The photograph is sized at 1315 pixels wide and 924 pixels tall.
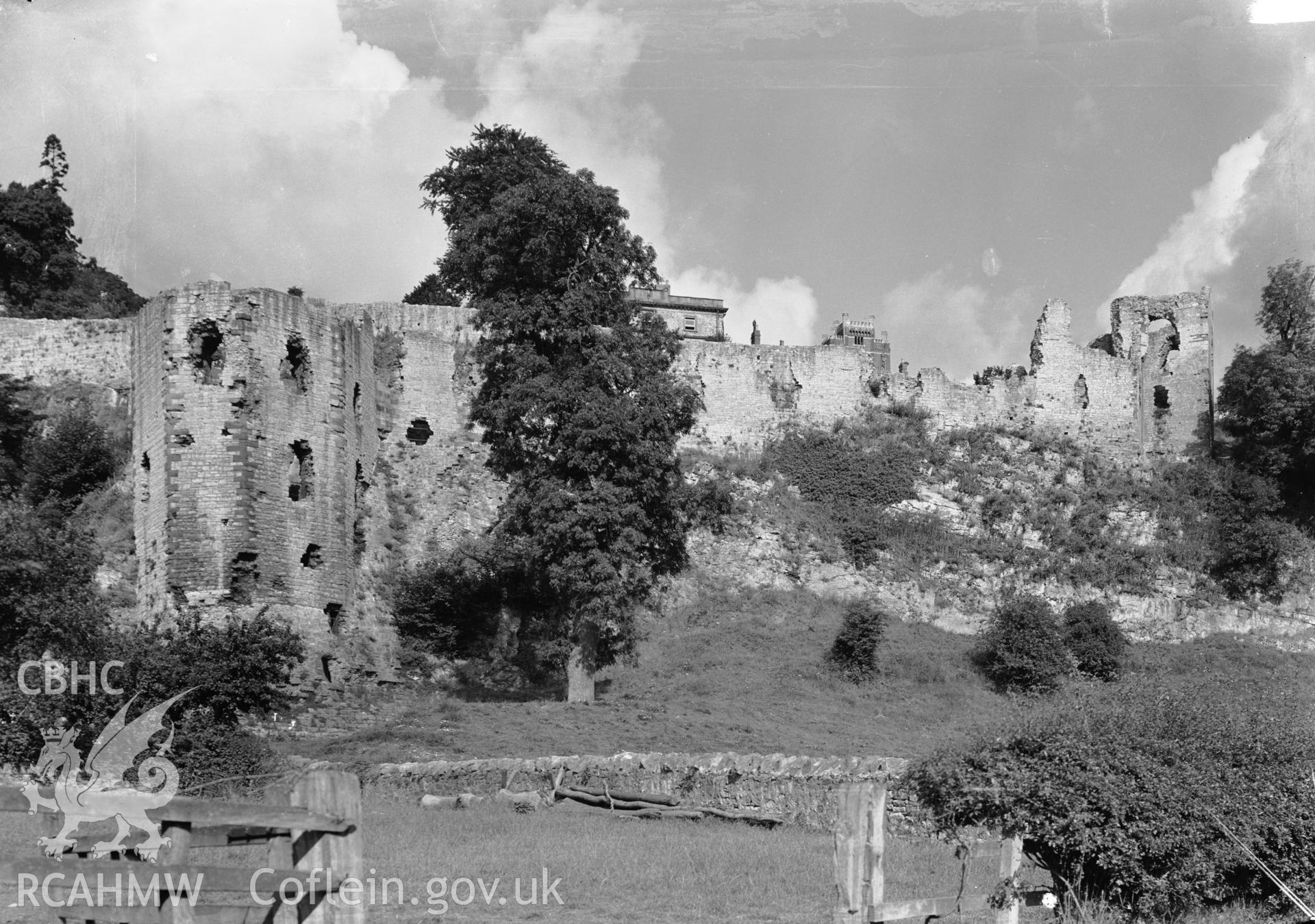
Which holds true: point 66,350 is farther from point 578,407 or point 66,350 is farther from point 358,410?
point 578,407

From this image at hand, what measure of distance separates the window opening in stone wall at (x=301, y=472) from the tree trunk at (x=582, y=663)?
6442mm

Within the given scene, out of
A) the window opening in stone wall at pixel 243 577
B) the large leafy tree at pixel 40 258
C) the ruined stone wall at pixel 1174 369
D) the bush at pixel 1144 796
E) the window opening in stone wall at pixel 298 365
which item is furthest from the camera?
the large leafy tree at pixel 40 258

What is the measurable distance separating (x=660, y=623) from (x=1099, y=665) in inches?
406

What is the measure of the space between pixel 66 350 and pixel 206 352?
9135mm

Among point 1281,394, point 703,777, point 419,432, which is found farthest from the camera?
point 1281,394

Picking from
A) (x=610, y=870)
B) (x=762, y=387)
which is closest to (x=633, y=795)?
(x=610, y=870)

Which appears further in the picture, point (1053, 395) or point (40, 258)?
point (40, 258)

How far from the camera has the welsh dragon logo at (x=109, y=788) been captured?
9.32m

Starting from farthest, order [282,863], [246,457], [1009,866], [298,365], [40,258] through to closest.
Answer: [40,258] → [298,365] → [246,457] → [1009,866] → [282,863]

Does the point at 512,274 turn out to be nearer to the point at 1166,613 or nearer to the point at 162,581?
the point at 162,581

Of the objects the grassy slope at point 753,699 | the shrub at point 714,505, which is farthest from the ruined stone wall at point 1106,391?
the grassy slope at point 753,699

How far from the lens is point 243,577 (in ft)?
91.8

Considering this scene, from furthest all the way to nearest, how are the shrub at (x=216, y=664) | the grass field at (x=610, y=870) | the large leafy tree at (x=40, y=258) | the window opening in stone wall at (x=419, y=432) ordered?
the large leafy tree at (x=40, y=258) < the window opening in stone wall at (x=419, y=432) < the shrub at (x=216, y=664) < the grass field at (x=610, y=870)

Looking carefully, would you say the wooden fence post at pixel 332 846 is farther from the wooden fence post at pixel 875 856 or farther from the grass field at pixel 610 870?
the wooden fence post at pixel 875 856
